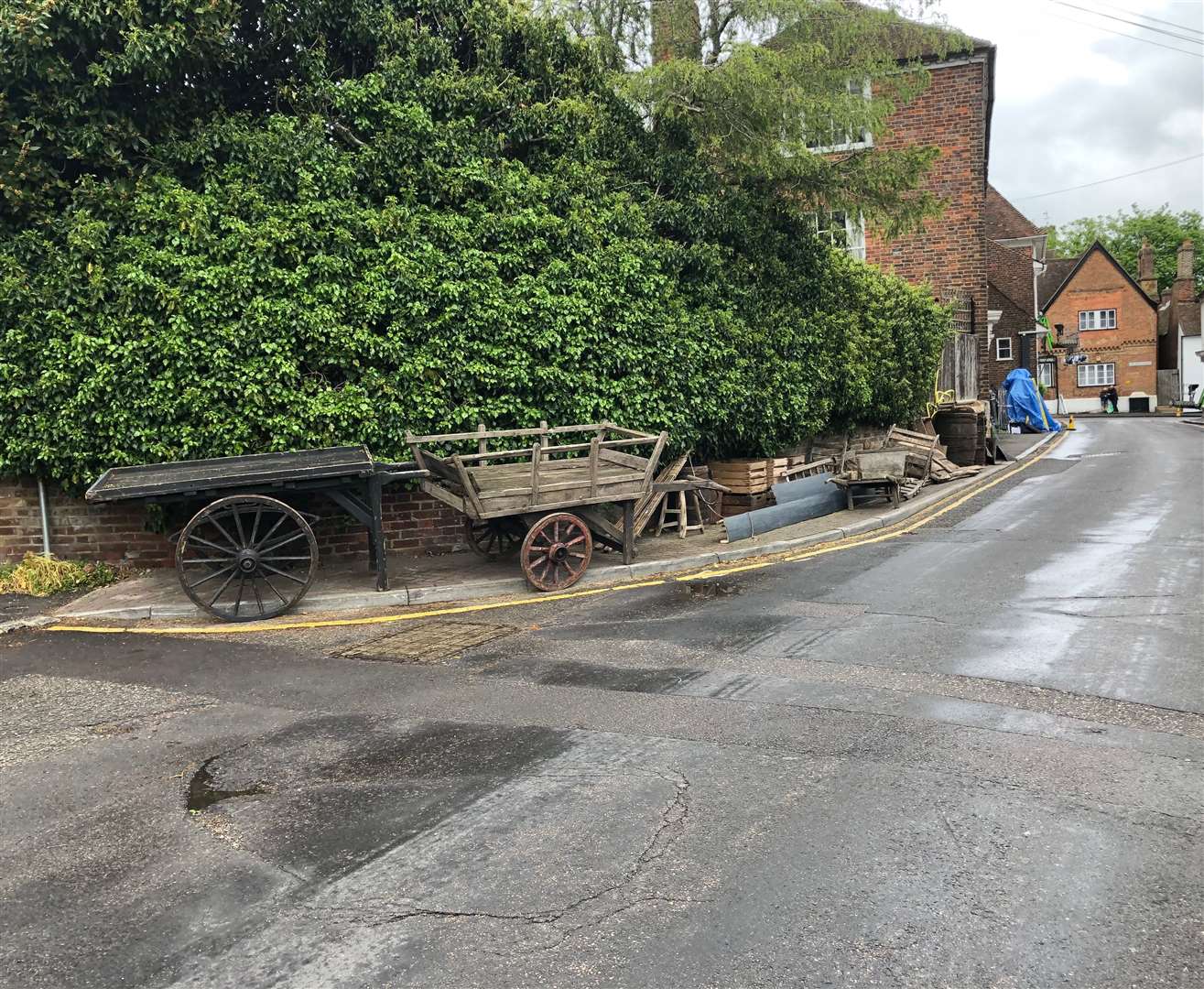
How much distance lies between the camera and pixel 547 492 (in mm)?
9180

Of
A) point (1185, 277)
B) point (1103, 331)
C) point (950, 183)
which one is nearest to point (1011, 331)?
point (1103, 331)

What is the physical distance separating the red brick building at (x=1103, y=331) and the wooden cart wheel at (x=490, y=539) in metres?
56.7

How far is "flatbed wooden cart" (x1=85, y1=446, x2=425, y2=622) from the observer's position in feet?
26.1

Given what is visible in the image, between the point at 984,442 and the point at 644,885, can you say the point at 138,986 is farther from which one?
the point at 984,442

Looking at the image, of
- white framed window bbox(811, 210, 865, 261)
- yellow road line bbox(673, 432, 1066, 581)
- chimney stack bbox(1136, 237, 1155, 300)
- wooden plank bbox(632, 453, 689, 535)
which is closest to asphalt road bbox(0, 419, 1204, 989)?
yellow road line bbox(673, 432, 1066, 581)

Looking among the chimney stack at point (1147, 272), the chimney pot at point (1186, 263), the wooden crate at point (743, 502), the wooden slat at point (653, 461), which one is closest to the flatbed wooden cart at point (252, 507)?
the wooden slat at point (653, 461)

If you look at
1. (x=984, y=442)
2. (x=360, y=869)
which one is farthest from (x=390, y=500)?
(x=984, y=442)

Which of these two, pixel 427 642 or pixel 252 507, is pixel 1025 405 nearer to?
pixel 427 642

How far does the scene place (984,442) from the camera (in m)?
21.4

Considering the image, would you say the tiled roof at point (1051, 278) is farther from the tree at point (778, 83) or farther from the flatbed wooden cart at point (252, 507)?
the flatbed wooden cart at point (252, 507)

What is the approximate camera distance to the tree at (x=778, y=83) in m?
12.6

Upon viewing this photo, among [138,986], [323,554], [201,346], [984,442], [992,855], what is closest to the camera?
[138,986]

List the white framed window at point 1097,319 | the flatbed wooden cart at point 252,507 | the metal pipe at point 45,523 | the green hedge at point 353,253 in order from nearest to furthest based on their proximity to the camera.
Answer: the flatbed wooden cart at point 252,507 < the green hedge at point 353,253 < the metal pipe at point 45,523 < the white framed window at point 1097,319

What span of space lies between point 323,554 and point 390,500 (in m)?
0.97
